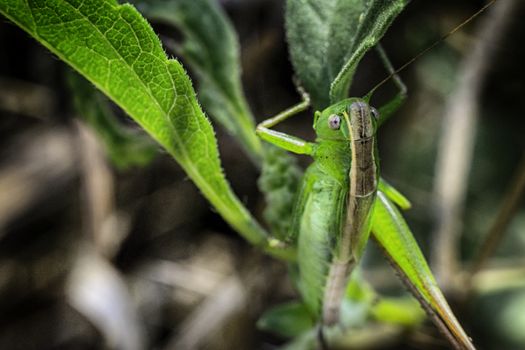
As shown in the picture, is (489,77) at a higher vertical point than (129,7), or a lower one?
lower

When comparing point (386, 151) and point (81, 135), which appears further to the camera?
point (386, 151)

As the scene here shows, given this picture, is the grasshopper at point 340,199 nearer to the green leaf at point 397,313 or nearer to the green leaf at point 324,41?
the green leaf at point 324,41

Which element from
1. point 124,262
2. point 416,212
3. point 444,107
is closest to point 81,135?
point 124,262

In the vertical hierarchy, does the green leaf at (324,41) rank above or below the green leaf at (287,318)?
above

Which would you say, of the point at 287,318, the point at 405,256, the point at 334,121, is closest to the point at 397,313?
the point at 287,318

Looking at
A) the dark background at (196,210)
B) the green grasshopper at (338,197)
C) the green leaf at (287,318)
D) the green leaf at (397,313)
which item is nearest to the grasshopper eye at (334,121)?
the green grasshopper at (338,197)

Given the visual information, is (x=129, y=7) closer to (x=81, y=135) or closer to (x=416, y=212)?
(x=81, y=135)
